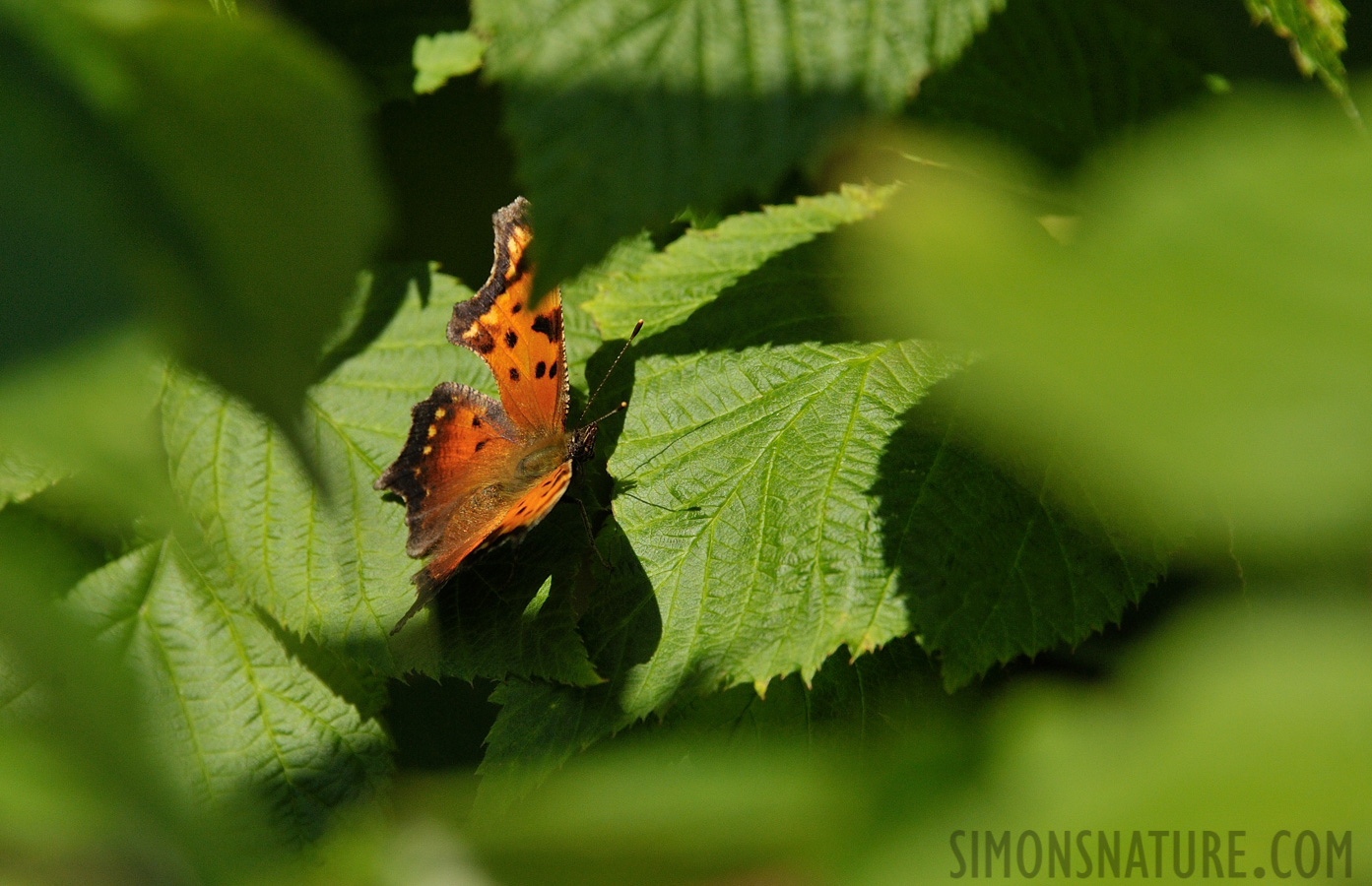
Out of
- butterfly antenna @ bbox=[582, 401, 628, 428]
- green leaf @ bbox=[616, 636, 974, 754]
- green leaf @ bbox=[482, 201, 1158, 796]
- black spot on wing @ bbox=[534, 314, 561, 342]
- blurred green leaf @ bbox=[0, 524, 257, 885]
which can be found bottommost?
green leaf @ bbox=[616, 636, 974, 754]

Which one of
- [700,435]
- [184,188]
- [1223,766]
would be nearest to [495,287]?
[700,435]

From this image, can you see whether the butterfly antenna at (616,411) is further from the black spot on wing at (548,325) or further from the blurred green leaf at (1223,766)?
the blurred green leaf at (1223,766)

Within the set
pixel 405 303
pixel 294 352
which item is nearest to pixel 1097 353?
pixel 294 352

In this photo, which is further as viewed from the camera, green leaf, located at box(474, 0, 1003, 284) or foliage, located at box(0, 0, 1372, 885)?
green leaf, located at box(474, 0, 1003, 284)

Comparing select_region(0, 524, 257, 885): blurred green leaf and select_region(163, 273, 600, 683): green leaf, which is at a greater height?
select_region(0, 524, 257, 885): blurred green leaf

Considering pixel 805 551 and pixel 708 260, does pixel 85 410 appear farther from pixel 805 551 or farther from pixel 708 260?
pixel 708 260

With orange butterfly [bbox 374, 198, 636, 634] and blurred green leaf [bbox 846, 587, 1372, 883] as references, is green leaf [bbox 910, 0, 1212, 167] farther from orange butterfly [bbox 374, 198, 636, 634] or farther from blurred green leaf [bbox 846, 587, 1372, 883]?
blurred green leaf [bbox 846, 587, 1372, 883]

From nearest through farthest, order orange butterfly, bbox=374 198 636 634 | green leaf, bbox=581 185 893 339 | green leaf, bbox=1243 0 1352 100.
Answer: green leaf, bbox=1243 0 1352 100, orange butterfly, bbox=374 198 636 634, green leaf, bbox=581 185 893 339

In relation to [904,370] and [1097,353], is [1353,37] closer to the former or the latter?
[904,370]

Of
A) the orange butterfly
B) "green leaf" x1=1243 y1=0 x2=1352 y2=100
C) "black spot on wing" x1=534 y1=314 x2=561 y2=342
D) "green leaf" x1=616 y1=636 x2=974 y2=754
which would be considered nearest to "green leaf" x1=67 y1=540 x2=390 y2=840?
the orange butterfly
